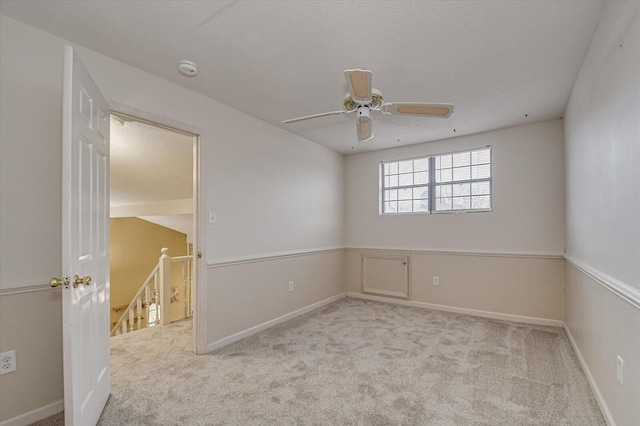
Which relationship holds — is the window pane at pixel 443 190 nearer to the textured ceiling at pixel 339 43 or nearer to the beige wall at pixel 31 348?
the textured ceiling at pixel 339 43

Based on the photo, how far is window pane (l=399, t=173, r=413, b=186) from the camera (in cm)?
460

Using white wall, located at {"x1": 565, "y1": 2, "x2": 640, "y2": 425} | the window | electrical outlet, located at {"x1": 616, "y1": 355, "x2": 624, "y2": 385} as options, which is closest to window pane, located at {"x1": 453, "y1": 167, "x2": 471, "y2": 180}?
the window

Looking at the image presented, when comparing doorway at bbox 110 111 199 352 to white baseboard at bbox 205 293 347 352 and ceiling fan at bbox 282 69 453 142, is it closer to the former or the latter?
white baseboard at bbox 205 293 347 352

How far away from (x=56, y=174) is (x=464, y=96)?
3259mm

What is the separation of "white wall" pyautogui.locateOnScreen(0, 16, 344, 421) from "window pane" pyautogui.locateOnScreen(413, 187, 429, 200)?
4.81 feet

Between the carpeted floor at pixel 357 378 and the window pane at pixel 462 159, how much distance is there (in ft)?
6.77

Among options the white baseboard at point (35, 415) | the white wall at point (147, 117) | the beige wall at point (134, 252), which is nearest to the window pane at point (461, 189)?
the white wall at point (147, 117)

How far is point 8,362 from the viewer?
176 centimetres

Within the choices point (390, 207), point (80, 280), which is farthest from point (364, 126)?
point (390, 207)

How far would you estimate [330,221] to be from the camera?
477 centimetres

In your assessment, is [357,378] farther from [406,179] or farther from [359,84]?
[406,179]

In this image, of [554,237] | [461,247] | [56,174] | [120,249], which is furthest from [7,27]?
[120,249]

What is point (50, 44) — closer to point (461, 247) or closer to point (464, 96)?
point (464, 96)

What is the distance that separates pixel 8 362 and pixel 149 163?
2796 mm
